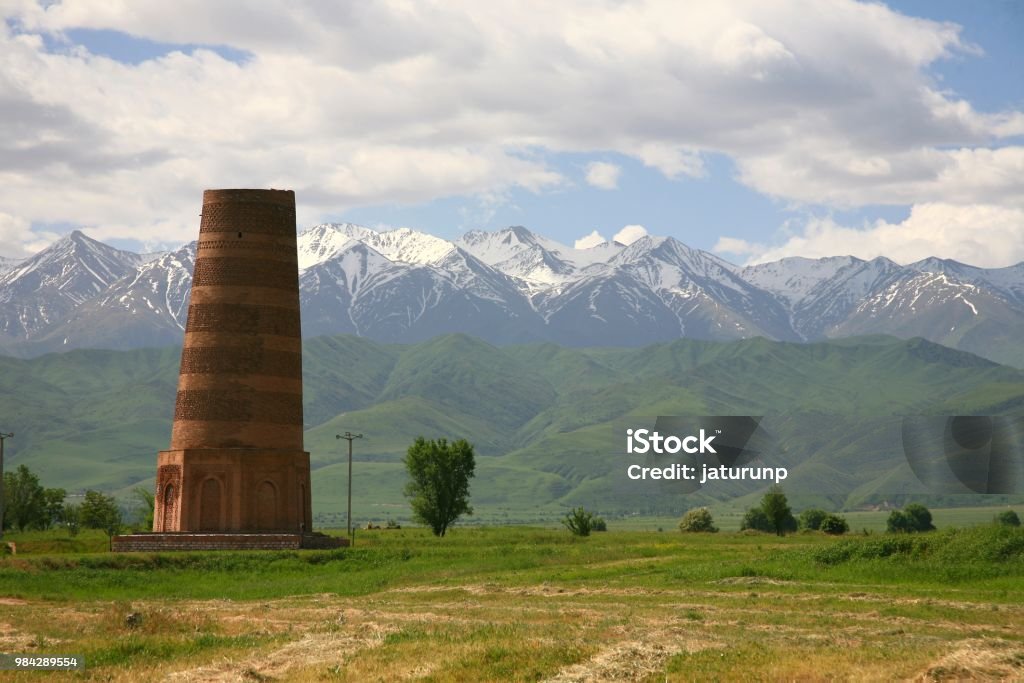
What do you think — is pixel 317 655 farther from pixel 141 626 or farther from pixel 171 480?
pixel 171 480

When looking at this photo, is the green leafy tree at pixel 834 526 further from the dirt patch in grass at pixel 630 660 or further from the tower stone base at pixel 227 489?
the dirt patch in grass at pixel 630 660

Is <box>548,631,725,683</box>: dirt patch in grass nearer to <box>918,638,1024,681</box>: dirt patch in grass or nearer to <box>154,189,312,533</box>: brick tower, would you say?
<box>918,638,1024,681</box>: dirt patch in grass

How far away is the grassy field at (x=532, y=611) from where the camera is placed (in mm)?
31672

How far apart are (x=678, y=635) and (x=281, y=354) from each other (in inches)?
1618

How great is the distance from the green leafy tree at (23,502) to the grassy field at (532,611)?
3415cm

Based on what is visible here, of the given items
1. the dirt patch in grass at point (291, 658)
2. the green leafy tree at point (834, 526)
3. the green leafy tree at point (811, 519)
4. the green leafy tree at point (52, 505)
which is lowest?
the dirt patch in grass at point (291, 658)

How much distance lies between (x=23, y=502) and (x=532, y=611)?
75.2m

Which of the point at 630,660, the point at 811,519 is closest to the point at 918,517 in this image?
the point at 811,519

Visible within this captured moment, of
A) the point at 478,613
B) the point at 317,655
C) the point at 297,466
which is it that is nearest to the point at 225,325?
the point at 297,466

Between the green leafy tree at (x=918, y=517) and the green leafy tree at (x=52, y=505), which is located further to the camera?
the green leafy tree at (x=918, y=517)

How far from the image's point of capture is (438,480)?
317 ft

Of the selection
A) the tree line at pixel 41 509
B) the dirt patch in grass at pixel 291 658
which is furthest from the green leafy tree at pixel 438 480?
the dirt patch in grass at pixel 291 658

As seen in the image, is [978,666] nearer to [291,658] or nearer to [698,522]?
[291,658]

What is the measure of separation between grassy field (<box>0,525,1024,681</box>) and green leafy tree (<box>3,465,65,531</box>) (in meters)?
34.2
